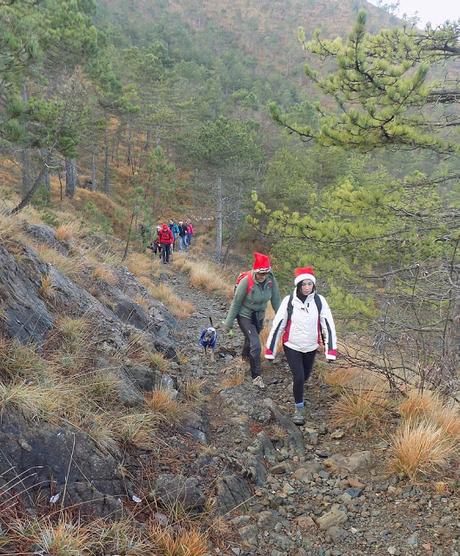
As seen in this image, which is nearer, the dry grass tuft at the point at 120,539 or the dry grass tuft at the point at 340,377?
the dry grass tuft at the point at 120,539

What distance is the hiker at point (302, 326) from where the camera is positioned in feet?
14.9

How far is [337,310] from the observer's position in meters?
7.70

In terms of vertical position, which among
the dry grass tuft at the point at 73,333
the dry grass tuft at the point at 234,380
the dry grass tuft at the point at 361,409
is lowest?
the dry grass tuft at the point at 234,380

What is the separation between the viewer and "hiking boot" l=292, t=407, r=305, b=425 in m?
4.61

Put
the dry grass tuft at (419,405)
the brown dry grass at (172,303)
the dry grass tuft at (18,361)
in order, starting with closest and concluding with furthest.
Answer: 1. the dry grass tuft at (18,361)
2. the dry grass tuft at (419,405)
3. the brown dry grass at (172,303)

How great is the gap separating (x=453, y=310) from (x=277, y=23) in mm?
92962

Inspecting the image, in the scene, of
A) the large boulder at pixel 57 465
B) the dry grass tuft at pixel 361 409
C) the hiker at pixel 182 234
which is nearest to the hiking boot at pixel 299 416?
the dry grass tuft at pixel 361 409

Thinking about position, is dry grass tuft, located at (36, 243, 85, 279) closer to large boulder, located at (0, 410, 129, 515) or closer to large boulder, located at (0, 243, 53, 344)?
large boulder, located at (0, 243, 53, 344)

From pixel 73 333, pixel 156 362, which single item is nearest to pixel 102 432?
pixel 73 333

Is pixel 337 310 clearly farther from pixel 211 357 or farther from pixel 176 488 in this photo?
pixel 176 488

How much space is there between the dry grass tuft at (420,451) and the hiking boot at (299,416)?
1.03 metres

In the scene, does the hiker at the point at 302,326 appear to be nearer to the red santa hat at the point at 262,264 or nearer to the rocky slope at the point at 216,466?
the rocky slope at the point at 216,466

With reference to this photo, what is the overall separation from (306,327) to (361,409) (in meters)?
1.01

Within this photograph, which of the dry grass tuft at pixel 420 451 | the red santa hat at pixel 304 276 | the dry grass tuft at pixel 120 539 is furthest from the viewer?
the red santa hat at pixel 304 276
